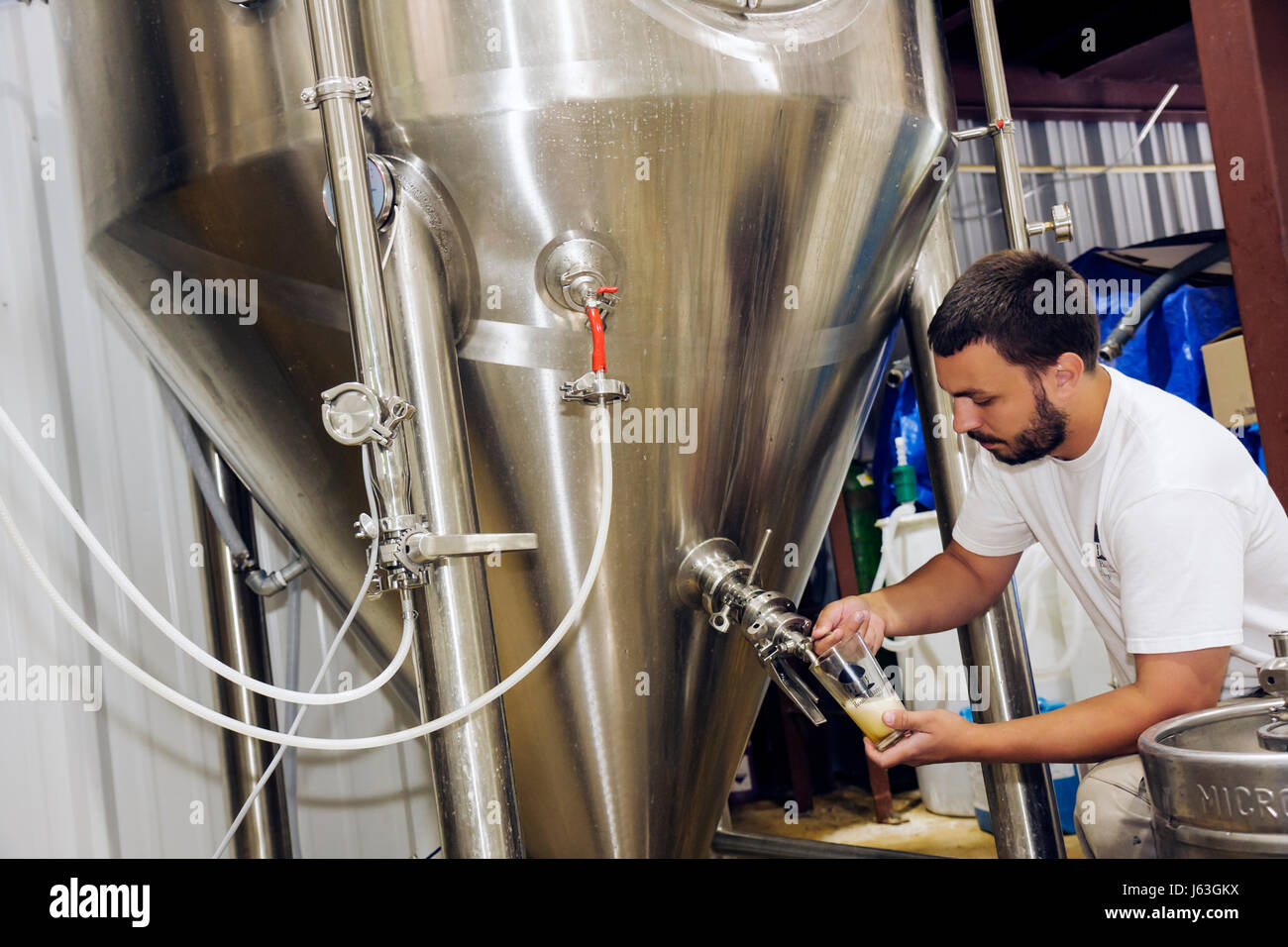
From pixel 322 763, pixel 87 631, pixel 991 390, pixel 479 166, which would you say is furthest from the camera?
pixel 322 763

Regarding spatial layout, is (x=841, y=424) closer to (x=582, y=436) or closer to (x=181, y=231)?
(x=582, y=436)

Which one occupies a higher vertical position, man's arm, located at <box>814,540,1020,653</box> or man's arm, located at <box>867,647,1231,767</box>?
man's arm, located at <box>814,540,1020,653</box>

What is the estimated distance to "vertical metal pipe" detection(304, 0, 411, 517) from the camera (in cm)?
112

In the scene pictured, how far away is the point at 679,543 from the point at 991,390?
462mm

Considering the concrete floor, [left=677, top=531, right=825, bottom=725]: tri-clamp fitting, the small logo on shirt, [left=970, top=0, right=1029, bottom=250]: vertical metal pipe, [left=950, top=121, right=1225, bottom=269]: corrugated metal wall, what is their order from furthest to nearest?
[left=950, top=121, right=1225, bottom=269]: corrugated metal wall → the concrete floor → [left=970, top=0, right=1029, bottom=250]: vertical metal pipe → the small logo on shirt → [left=677, top=531, right=825, bottom=725]: tri-clamp fitting

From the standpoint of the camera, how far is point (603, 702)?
1407 mm

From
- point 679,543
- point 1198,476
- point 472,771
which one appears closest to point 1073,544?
Answer: point 1198,476

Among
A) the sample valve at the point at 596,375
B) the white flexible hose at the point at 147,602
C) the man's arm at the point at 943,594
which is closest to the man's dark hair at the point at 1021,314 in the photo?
the man's arm at the point at 943,594

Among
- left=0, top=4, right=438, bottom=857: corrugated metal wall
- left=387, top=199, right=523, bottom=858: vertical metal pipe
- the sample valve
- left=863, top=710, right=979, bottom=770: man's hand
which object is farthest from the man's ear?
left=0, top=4, right=438, bottom=857: corrugated metal wall

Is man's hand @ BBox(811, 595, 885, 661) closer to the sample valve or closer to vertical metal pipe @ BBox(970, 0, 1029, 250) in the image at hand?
the sample valve

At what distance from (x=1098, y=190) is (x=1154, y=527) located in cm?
336

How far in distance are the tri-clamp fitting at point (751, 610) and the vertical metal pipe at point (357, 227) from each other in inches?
17.3

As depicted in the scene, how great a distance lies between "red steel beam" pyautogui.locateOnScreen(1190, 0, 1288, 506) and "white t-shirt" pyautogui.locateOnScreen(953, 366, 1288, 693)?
0.42 metres

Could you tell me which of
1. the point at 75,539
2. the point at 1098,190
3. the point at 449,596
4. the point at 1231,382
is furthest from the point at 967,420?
the point at 1098,190
